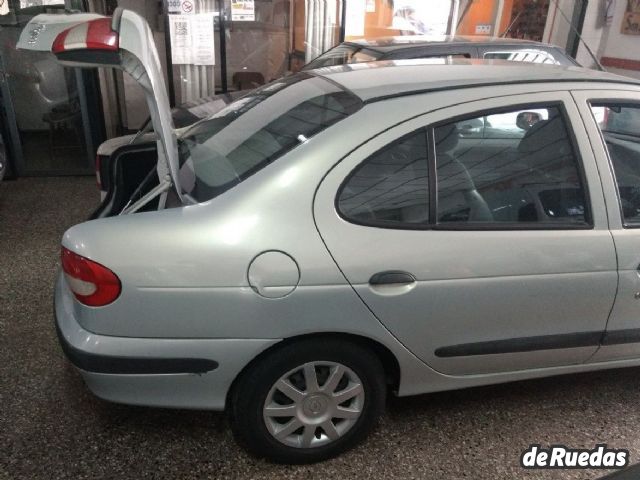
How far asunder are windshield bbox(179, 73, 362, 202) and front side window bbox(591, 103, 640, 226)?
3.27ft

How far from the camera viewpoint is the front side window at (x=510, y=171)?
191 cm

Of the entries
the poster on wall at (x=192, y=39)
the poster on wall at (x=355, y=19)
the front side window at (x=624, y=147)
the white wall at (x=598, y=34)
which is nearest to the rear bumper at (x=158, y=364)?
the front side window at (x=624, y=147)

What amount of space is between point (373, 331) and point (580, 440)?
1.14 meters

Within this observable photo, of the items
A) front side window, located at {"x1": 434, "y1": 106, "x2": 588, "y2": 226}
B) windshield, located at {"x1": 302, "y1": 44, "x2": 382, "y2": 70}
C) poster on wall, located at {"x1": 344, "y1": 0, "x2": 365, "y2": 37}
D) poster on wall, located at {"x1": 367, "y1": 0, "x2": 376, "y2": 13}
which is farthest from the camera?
poster on wall, located at {"x1": 367, "y1": 0, "x2": 376, "y2": 13}

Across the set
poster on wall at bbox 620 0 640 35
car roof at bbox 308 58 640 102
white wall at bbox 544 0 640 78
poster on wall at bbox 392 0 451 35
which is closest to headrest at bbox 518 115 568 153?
car roof at bbox 308 58 640 102

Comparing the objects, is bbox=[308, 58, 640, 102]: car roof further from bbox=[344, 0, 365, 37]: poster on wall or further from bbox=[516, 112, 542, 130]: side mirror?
bbox=[344, 0, 365, 37]: poster on wall

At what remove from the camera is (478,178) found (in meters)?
1.96

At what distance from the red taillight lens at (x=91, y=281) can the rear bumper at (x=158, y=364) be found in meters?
0.13

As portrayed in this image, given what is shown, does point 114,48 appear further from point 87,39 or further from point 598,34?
point 598,34

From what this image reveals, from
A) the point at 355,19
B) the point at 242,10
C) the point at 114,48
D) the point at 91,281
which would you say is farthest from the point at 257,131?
the point at 355,19

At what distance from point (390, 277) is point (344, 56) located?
3745 millimetres

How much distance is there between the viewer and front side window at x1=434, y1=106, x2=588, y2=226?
6.28 feet

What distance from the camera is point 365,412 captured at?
2076 mm

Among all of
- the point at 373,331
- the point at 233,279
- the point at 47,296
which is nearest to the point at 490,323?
the point at 373,331
